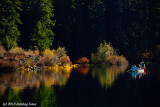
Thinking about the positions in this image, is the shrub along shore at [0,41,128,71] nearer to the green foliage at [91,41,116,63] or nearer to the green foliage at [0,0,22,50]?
the green foliage at [91,41,116,63]

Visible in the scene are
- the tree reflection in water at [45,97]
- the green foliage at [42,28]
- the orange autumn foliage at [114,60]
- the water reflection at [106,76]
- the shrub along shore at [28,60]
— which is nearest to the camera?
the tree reflection in water at [45,97]

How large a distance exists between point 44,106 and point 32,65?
113 feet

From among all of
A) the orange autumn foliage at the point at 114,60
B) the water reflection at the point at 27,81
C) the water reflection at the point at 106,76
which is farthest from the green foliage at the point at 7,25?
the orange autumn foliage at the point at 114,60

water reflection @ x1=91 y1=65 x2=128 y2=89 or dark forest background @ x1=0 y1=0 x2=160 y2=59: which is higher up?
dark forest background @ x1=0 y1=0 x2=160 y2=59

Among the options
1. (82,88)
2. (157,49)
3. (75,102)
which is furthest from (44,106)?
(157,49)

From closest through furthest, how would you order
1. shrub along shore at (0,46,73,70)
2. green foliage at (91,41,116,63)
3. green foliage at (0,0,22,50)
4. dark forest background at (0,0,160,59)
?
shrub along shore at (0,46,73,70), green foliage at (0,0,22,50), green foliage at (91,41,116,63), dark forest background at (0,0,160,59)

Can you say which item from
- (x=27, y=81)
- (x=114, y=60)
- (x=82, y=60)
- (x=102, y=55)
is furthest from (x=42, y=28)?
(x=27, y=81)

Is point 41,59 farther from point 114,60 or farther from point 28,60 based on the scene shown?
point 114,60

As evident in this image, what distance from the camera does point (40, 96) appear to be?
77.6ft

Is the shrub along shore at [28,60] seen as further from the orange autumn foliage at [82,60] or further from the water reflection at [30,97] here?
the water reflection at [30,97]

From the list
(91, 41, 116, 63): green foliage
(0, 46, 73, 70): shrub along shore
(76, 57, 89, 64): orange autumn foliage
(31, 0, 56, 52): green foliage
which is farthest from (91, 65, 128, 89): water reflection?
(76, 57, 89, 64): orange autumn foliage

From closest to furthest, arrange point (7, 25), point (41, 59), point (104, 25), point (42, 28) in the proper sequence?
point (41, 59), point (7, 25), point (42, 28), point (104, 25)

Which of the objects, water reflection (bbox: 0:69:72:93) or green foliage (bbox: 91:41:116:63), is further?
green foliage (bbox: 91:41:116:63)

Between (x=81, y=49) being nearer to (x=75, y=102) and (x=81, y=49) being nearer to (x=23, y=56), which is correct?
(x=23, y=56)
